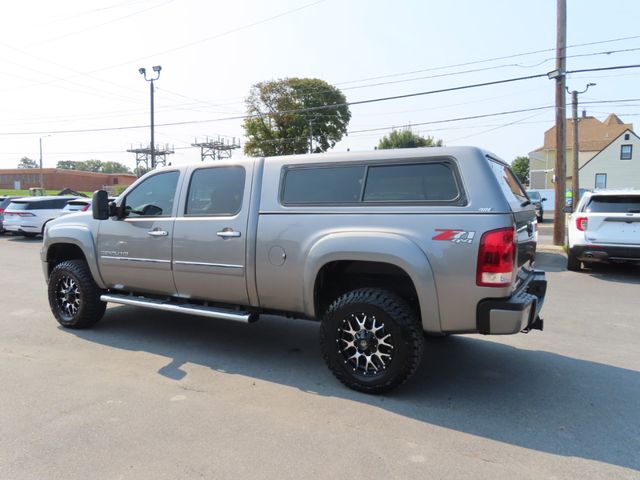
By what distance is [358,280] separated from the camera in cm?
439

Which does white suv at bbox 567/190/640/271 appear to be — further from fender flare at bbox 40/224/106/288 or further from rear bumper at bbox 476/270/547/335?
fender flare at bbox 40/224/106/288

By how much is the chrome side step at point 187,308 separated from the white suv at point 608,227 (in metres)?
7.31

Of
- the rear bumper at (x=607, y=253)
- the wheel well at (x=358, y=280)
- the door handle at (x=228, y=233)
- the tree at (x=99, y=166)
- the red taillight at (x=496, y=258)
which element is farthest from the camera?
the tree at (x=99, y=166)

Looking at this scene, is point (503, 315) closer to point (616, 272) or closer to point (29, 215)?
point (616, 272)

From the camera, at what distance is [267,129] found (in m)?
51.9

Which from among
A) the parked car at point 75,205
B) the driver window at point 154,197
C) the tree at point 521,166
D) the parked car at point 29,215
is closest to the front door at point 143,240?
the driver window at point 154,197

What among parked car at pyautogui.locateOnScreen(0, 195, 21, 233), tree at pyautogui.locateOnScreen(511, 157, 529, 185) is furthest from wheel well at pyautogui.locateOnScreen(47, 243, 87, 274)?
tree at pyautogui.locateOnScreen(511, 157, 529, 185)

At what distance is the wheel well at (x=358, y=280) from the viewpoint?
13.4 feet

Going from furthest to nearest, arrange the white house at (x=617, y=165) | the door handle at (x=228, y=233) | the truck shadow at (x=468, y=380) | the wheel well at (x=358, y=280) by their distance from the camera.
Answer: the white house at (x=617, y=165) < the door handle at (x=228, y=233) < the wheel well at (x=358, y=280) < the truck shadow at (x=468, y=380)

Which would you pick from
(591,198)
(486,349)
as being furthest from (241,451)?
(591,198)

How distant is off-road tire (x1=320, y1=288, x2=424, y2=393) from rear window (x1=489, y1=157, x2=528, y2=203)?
1.20m

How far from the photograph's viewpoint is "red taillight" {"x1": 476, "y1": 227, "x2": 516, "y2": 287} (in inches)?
133

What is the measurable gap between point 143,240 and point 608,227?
8.16 meters

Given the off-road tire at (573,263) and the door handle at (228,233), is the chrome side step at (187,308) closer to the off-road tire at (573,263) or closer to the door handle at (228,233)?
the door handle at (228,233)
